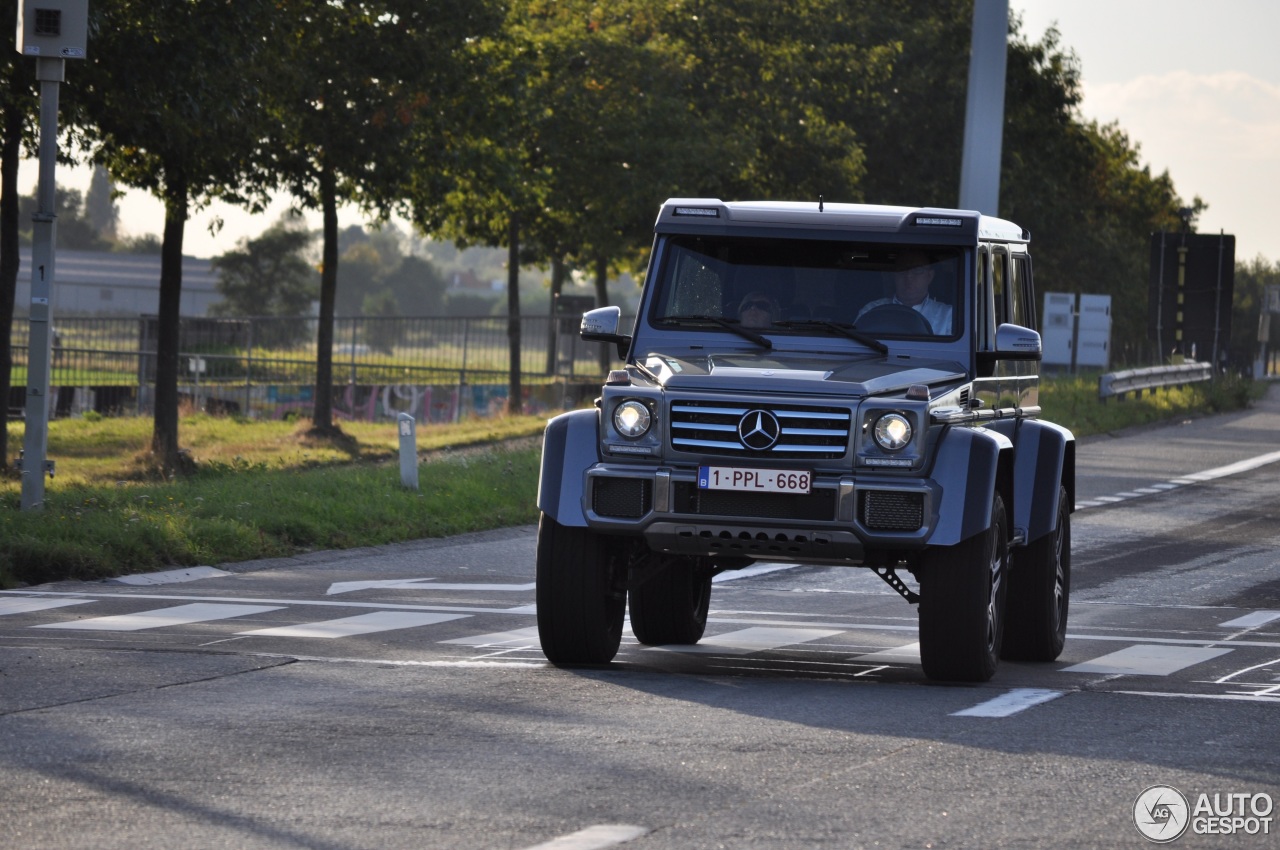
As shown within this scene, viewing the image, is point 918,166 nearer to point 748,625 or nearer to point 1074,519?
point 1074,519

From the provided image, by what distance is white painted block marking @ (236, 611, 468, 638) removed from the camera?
437 inches

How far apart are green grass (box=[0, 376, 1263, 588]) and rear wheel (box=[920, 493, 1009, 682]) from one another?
6624 millimetres

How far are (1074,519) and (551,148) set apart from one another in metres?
22.5

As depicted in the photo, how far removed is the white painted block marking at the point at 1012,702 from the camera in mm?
8656

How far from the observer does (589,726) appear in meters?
7.98

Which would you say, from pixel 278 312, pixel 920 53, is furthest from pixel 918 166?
pixel 278 312

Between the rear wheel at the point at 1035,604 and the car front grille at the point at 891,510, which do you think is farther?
the rear wheel at the point at 1035,604

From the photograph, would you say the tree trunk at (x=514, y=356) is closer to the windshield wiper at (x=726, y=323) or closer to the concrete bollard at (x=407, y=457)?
the concrete bollard at (x=407, y=457)

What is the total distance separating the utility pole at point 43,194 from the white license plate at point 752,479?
774 centimetres

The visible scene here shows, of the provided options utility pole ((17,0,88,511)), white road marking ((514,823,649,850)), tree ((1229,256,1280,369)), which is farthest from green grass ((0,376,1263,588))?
tree ((1229,256,1280,369))

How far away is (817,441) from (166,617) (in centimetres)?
441

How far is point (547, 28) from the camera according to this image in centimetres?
4488

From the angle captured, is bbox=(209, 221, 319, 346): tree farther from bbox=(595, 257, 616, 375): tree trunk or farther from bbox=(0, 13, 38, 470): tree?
bbox=(0, 13, 38, 470): tree

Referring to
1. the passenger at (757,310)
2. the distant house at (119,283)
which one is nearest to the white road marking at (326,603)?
the passenger at (757,310)
